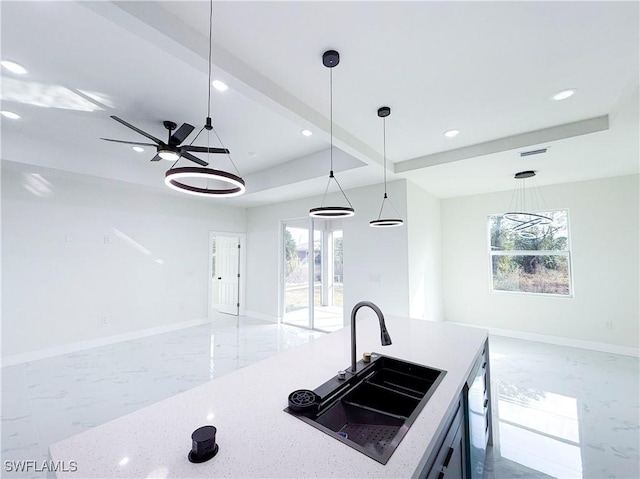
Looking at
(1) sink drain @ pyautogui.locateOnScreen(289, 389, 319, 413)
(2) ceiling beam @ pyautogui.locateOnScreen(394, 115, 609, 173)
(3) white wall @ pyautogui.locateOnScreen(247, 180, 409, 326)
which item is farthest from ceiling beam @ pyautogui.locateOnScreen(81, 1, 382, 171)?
(3) white wall @ pyautogui.locateOnScreen(247, 180, 409, 326)

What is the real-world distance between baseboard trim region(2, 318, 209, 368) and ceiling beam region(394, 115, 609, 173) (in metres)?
5.03

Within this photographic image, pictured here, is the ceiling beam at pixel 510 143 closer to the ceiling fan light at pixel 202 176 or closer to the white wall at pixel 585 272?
the white wall at pixel 585 272

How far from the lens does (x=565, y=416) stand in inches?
104

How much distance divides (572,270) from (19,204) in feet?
27.6

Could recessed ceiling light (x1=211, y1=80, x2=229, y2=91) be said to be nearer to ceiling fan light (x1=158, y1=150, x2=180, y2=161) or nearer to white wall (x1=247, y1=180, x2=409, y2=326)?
ceiling fan light (x1=158, y1=150, x2=180, y2=161)

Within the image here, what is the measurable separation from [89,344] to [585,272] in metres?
7.97

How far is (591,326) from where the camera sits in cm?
435

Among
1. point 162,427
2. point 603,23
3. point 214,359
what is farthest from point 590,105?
point 214,359

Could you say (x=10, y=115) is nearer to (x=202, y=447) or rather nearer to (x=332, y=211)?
(x=332, y=211)

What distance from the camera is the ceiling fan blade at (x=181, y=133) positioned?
8.77 feet

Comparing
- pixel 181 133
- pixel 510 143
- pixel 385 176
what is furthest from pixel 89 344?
pixel 510 143

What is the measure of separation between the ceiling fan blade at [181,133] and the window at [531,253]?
5.24 m

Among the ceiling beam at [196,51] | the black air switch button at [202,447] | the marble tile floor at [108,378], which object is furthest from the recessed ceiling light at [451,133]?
the marble tile floor at [108,378]

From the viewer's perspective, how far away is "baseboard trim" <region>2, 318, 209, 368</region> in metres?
3.92
